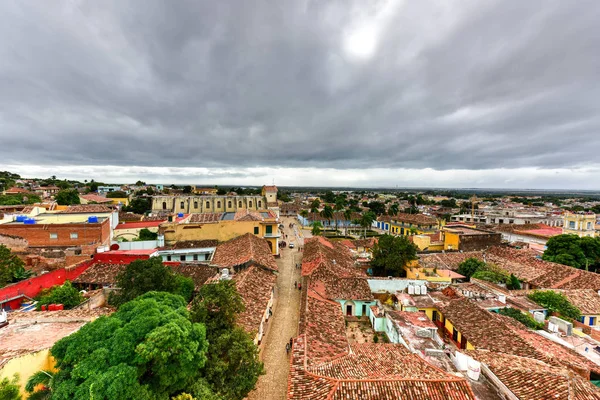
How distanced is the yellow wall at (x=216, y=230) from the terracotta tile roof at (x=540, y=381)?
25649 millimetres

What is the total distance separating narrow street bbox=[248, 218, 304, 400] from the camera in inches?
504

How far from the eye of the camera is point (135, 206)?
59.0 metres

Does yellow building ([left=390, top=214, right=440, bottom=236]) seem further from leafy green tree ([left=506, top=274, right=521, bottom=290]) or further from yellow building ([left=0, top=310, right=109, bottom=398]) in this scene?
yellow building ([left=0, top=310, right=109, bottom=398])

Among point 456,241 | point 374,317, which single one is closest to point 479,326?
point 374,317

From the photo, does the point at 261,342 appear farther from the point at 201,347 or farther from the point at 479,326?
the point at 479,326

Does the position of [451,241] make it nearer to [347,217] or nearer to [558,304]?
[558,304]

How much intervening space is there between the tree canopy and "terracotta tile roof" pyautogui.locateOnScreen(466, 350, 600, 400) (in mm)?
24371

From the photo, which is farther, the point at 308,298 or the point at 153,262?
the point at 308,298

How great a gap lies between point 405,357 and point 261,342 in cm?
848

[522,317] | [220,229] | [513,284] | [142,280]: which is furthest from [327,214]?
[142,280]

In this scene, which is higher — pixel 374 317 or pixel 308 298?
pixel 308 298

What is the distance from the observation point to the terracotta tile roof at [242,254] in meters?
23.3

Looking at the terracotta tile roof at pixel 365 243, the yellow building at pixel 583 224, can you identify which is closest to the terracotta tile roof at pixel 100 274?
the terracotta tile roof at pixel 365 243

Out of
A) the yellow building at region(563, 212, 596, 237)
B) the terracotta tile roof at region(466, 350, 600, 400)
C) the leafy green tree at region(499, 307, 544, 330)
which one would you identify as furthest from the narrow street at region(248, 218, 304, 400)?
the yellow building at region(563, 212, 596, 237)
